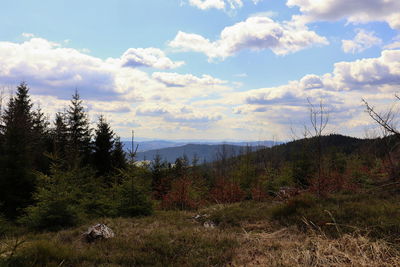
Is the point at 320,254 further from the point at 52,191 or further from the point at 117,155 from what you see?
the point at 117,155

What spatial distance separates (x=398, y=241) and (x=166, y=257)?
4.95 m

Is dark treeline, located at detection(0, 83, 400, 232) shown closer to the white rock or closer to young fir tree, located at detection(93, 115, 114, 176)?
young fir tree, located at detection(93, 115, 114, 176)

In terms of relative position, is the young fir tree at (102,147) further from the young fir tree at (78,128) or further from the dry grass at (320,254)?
the dry grass at (320,254)

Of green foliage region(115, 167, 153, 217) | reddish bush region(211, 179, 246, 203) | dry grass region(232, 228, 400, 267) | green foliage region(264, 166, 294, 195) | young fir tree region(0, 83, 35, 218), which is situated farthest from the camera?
green foliage region(264, 166, 294, 195)

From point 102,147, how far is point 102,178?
603 centimetres

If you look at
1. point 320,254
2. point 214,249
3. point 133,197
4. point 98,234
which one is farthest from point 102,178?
point 320,254

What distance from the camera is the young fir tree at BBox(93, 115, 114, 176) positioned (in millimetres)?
23297

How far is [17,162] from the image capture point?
12.4m

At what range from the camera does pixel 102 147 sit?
23.4 metres

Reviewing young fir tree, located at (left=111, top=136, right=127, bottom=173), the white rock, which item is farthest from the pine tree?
the white rock

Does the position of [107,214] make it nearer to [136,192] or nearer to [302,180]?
[136,192]

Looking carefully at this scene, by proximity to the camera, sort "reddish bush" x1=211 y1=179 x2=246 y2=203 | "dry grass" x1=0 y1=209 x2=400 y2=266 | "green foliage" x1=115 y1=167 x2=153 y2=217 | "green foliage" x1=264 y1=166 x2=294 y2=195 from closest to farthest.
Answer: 1. "dry grass" x1=0 y1=209 x2=400 y2=266
2. "green foliage" x1=115 y1=167 x2=153 y2=217
3. "reddish bush" x1=211 y1=179 x2=246 y2=203
4. "green foliage" x1=264 y1=166 x2=294 y2=195

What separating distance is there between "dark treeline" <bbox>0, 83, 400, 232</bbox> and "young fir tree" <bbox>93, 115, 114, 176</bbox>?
0.28 feet

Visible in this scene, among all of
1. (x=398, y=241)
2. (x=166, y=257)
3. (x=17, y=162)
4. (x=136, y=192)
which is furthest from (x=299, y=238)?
(x=17, y=162)
